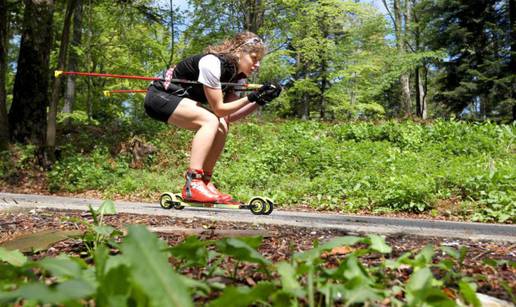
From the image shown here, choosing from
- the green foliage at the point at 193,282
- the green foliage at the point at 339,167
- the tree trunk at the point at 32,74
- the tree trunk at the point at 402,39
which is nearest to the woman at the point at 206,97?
the green foliage at the point at 193,282

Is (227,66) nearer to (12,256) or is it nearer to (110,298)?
(12,256)

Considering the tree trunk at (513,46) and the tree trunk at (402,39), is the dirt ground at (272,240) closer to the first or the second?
the tree trunk at (402,39)

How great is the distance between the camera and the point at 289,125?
492 inches

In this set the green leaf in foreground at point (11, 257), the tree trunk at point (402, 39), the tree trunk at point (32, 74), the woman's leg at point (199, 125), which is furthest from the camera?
the tree trunk at point (402, 39)

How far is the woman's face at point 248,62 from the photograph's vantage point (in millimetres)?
3783

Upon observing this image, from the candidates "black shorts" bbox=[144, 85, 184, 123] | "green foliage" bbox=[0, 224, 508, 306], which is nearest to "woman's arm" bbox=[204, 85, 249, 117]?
"black shorts" bbox=[144, 85, 184, 123]

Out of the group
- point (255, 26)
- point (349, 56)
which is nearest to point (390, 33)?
point (349, 56)

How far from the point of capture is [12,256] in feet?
4.43

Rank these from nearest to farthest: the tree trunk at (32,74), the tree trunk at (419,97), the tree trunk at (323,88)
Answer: the tree trunk at (32,74) → the tree trunk at (323,88) → the tree trunk at (419,97)

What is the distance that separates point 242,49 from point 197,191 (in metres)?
1.35

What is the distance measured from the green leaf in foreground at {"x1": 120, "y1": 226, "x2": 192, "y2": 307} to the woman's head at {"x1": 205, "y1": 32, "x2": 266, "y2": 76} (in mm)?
3124

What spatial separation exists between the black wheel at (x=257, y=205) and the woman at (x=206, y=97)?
211 mm

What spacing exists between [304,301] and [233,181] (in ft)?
22.5

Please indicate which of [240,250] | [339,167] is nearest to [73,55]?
[339,167]
